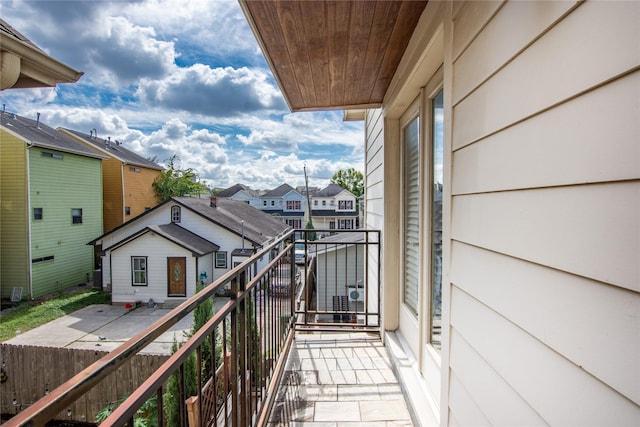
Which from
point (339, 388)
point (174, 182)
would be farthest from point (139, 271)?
point (339, 388)

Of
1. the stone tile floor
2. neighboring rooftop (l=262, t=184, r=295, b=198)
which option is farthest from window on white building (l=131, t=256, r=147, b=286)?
neighboring rooftop (l=262, t=184, r=295, b=198)

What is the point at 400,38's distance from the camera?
1719mm

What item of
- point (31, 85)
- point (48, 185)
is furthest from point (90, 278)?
point (31, 85)

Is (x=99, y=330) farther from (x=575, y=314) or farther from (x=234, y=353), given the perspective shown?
(x=575, y=314)

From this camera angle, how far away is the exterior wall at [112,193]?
590 inches

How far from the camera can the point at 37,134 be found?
1112 cm

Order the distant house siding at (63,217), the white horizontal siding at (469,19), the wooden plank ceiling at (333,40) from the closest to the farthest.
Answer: the white horizontal siding at (469,19)
the wooden plank ceiling at (333,40)
the distant house siding at (63,217)

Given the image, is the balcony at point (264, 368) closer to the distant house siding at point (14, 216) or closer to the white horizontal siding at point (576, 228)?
the white horizontal siding at point (576, 228)

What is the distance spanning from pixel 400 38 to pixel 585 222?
1.53 meters

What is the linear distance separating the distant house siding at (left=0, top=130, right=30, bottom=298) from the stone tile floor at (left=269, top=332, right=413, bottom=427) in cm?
1222

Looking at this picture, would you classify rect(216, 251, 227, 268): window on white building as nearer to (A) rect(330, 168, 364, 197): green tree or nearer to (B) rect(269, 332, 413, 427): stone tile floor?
(B) rect(269, 332, 413, 427): stone tile floor

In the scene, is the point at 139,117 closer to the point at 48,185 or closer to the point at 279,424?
the point at 48,185

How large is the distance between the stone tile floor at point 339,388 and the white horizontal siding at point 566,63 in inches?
67.7

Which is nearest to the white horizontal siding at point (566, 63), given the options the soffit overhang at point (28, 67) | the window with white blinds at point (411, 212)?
the window with white blinds at point (411, 212)
